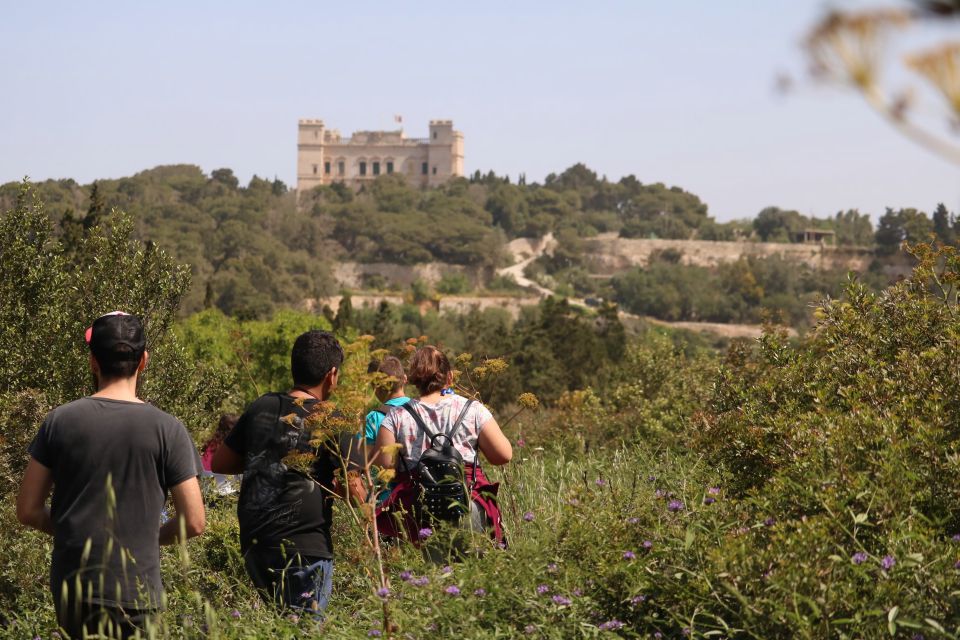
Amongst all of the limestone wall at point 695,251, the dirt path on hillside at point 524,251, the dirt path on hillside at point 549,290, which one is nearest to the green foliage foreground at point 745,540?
the dirt path on hillside at point 549,290

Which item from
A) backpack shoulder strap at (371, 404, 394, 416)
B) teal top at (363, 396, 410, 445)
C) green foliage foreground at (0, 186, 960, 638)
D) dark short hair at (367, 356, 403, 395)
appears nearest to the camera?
green foliage foreground at (0, 186, 960, 638)

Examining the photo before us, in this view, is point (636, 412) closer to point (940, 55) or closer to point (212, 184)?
point (940, 55)

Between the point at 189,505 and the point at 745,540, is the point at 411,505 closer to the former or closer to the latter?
the point at 189,505

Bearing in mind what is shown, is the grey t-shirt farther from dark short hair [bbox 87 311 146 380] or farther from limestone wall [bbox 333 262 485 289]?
limestone wall [bbox 333 262 485 289]

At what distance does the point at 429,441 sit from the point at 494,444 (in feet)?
0.73

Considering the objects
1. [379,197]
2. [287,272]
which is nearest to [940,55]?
[287,272]

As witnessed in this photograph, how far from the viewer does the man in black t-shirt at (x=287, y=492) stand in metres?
3.79

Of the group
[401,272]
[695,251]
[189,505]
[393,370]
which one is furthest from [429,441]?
[695,251]

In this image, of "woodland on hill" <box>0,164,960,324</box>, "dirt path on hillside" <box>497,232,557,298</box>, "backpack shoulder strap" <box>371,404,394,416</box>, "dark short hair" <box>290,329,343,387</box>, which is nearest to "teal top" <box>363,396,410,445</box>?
"backpack shoulder strap" <box>371,404,394,416</box>

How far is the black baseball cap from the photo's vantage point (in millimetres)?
3096

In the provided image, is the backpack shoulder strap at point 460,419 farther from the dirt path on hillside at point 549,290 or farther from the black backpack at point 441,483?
the dirt path on hillside at point 549,290

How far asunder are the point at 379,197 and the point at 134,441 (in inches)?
4152

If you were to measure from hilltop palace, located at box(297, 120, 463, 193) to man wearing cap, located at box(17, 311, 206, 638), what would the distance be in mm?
131433

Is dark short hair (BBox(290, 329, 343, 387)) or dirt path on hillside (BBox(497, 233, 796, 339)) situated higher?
dark short hair (BBox(290, 329, 343, 387))
